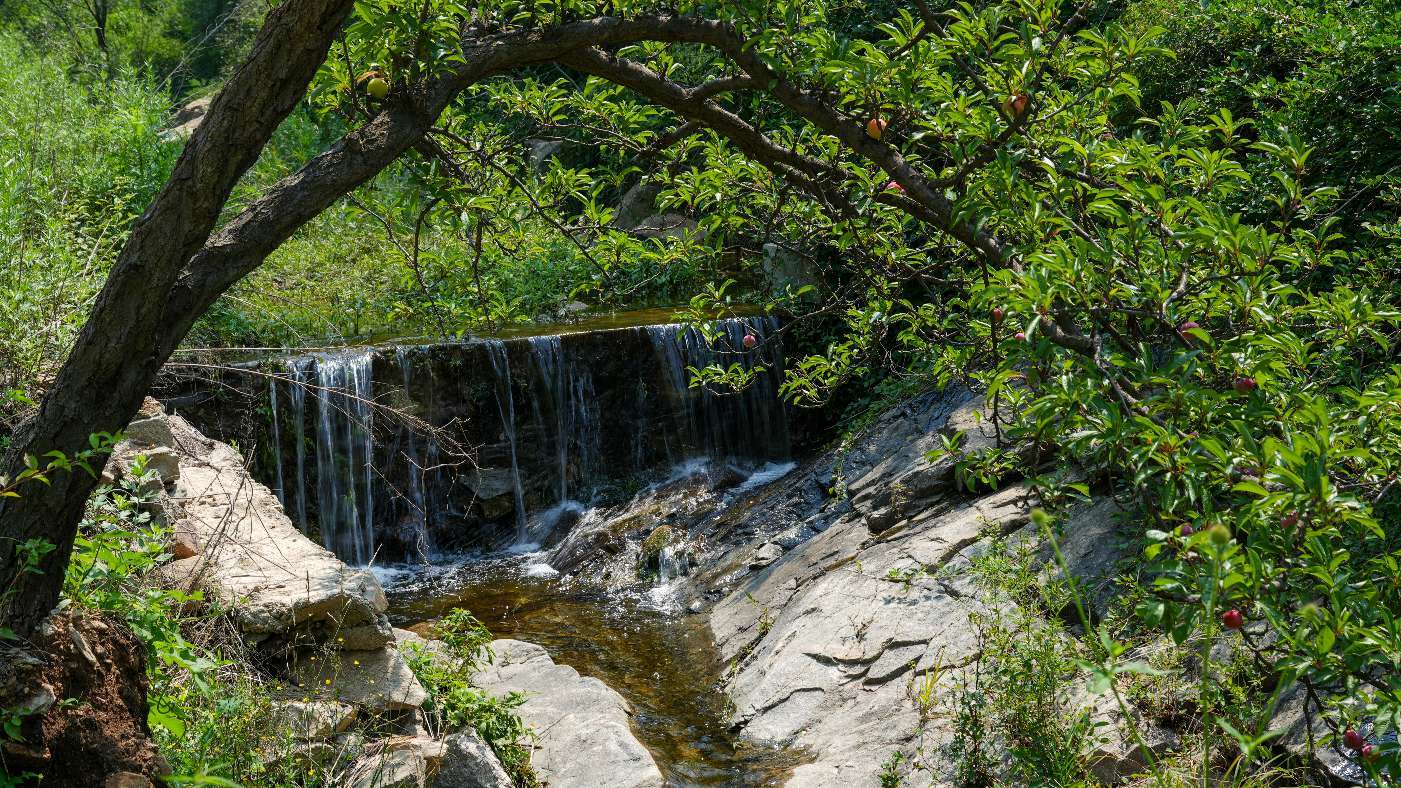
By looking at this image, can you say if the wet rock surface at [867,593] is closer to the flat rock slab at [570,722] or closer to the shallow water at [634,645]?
the shallow water at [634,645]

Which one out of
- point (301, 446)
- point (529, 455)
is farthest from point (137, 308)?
point (529, 455)

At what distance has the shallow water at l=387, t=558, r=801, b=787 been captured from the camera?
491 centimetres

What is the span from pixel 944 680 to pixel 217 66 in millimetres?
32712

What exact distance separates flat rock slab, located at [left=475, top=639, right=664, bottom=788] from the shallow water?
262mm

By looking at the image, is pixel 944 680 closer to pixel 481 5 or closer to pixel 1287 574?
pixel 1287 574

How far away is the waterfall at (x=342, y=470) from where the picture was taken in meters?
9.05

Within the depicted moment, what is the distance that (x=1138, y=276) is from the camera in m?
2.32

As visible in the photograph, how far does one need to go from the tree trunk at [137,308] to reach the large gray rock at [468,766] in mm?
1784

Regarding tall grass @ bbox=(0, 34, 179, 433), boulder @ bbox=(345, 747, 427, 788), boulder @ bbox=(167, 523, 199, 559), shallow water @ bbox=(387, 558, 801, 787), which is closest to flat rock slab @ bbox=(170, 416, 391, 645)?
boulder @ bbox=(167, 523, 199, 559)

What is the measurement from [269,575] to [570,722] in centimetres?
170

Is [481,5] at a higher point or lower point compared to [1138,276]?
higher

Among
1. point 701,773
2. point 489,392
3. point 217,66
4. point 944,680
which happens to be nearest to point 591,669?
point 701,773

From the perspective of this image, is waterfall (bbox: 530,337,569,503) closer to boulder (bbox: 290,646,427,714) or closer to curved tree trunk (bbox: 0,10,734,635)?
boulder (bbox: 290,646,427,714)

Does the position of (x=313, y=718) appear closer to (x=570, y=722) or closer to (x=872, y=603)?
(x=570, y=722)
